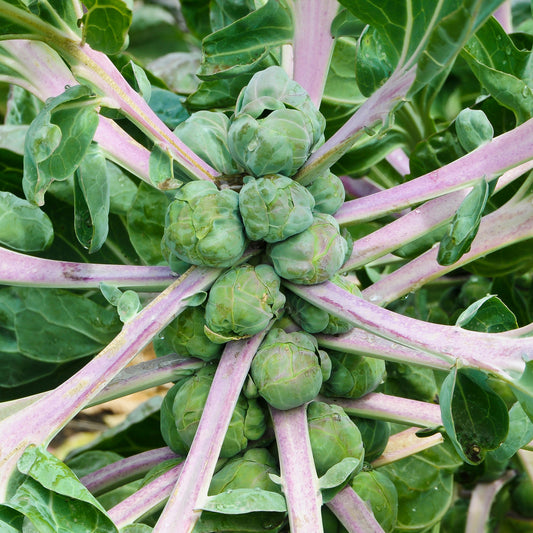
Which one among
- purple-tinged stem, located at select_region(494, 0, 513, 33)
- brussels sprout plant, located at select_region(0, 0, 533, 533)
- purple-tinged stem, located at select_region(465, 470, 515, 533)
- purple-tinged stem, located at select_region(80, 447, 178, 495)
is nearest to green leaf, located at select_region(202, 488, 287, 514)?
brussels sprout plant, located at select_region(0, 0, 533, 533)

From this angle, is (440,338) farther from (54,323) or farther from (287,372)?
(54,323)

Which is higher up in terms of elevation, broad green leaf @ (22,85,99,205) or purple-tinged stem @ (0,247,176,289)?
broad green leaf @ (22,85,99,205)

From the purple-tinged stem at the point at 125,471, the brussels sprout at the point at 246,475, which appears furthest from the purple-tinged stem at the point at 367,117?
the purple-tinged stem at the point at 125,471

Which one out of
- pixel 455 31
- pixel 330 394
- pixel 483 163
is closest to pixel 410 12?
pixel 455 31

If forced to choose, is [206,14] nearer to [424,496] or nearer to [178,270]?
[178,270]

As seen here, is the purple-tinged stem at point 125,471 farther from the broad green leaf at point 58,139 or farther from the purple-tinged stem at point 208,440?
the broad green leaf at point 58,139

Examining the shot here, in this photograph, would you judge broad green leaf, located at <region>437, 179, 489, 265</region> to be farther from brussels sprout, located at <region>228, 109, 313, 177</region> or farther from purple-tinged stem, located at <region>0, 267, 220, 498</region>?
purple-tinged stem, located at <region>0, 267, 220, 498</region>
